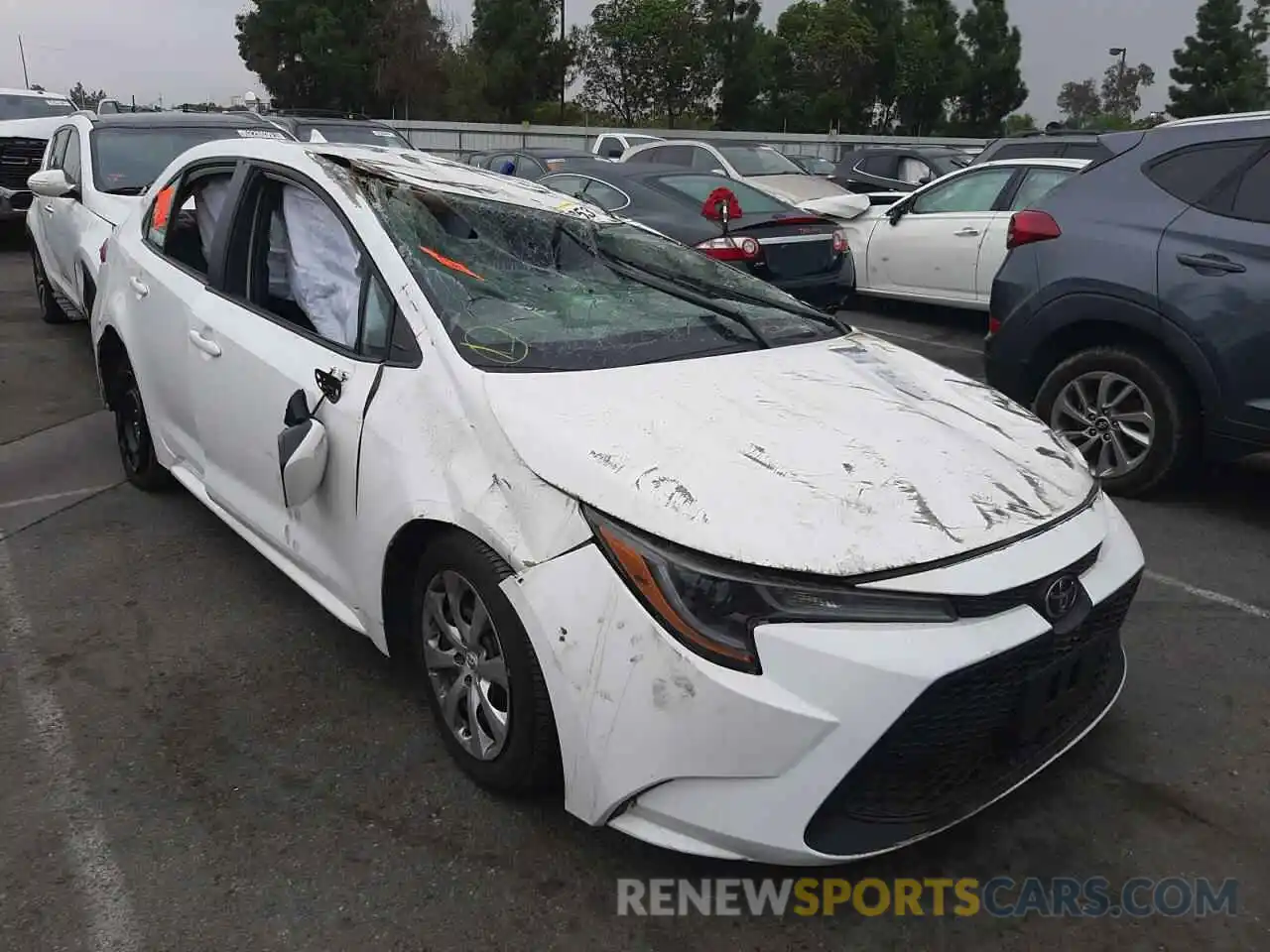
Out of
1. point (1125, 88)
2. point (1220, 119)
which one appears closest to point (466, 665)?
point (1220, 119)

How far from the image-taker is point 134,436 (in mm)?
Result: 5027

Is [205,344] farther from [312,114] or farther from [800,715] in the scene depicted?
[312,114]

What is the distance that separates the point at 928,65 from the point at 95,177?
55.1 m

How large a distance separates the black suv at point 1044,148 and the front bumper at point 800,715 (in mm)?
9066

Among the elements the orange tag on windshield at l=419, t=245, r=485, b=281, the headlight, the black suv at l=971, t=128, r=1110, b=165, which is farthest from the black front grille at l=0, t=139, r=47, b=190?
the headlight

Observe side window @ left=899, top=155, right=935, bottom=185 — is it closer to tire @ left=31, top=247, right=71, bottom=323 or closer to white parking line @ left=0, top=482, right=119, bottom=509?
tire @ left=31, top=247, right=71, bottom=323

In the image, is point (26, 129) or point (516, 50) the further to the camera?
point (516, 50)

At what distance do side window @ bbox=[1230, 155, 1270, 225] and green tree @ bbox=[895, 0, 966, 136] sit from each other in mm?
55002

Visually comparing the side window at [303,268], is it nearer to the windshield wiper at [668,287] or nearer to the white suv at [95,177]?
the windshield wiper at [668,287]

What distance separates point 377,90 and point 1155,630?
53717 mm

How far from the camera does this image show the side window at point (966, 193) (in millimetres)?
9203

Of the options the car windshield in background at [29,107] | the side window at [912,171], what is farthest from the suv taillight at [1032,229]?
the car windshield in background at [29,107]

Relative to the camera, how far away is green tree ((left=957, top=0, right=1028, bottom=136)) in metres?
58.3

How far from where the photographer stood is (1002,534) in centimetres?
246
